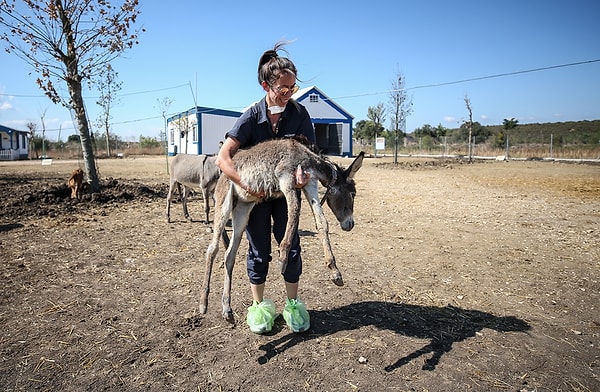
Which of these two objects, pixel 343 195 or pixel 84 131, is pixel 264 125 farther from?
pixel 84 131

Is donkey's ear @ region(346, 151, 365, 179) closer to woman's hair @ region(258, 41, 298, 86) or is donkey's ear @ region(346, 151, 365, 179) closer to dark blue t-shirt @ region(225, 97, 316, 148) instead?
dark blue t-shirt @ region(225, 97, 316, 148)

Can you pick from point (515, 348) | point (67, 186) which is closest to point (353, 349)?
point (515, 348)

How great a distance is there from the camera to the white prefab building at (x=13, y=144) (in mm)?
35094

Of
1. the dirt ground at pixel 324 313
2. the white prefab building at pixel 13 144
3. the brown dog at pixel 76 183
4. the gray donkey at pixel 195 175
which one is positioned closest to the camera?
the dirt ground at pixel 324 313

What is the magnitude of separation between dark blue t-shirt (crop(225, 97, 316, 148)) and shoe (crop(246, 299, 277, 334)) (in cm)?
144

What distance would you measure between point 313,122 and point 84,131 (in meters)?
28.3

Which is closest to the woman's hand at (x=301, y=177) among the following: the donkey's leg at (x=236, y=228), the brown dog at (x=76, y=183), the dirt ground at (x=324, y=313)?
the donkey's leg at (x=236, y=228)

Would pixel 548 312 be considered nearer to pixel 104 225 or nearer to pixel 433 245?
pixel 433 245

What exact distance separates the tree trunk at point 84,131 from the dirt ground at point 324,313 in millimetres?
3204

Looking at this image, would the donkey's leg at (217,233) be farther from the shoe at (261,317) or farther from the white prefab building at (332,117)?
the white prefab building at (332,117)

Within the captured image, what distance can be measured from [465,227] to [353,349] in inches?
204

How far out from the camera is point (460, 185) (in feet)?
45.6

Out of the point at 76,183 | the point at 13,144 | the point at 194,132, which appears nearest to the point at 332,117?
the point at 194,132

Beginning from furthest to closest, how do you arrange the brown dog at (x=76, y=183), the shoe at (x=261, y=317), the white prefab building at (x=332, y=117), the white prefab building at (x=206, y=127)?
the white prefab building at (x=332, y=117) < the white prefab building at (x=206, y=127) < the brown dog at (x=76, y=183) < the shoe at (x=261, y=317)
